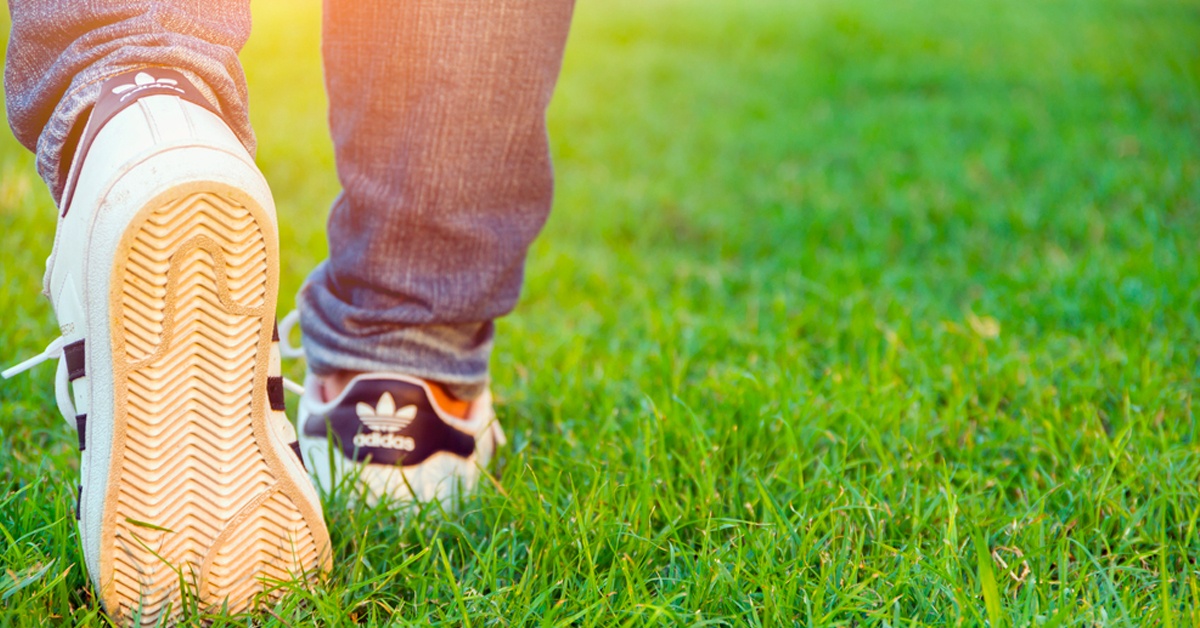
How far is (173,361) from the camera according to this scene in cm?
99

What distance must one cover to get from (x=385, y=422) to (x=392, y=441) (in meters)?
0.03

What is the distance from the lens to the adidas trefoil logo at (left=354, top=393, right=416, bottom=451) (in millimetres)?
1414

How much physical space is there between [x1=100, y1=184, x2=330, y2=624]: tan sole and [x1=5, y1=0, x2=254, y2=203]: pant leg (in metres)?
0.18

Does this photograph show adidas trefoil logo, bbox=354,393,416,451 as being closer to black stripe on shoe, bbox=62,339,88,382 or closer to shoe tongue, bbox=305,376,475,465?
shoe tongue, bbox=305,376,475,465

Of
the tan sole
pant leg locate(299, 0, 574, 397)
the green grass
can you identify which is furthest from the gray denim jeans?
the tan sole

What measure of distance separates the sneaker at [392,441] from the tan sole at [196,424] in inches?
11.2

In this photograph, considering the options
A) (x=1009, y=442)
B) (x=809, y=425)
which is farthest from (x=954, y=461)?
(x=809, y=425)

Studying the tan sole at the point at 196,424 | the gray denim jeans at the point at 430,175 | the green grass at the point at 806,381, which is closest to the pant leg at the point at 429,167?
the gray denim jeans at the point at 430,175

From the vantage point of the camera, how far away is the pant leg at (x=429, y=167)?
1326 millimetres

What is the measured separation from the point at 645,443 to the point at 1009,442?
1.94 ft

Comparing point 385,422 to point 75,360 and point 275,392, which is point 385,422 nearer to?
point 275,392

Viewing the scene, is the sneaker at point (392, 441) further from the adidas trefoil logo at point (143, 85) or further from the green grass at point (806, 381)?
the adidas trefoil logo at point (143, 85)

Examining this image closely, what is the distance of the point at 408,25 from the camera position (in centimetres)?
131

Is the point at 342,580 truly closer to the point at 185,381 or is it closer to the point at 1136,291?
the point at 185,381
